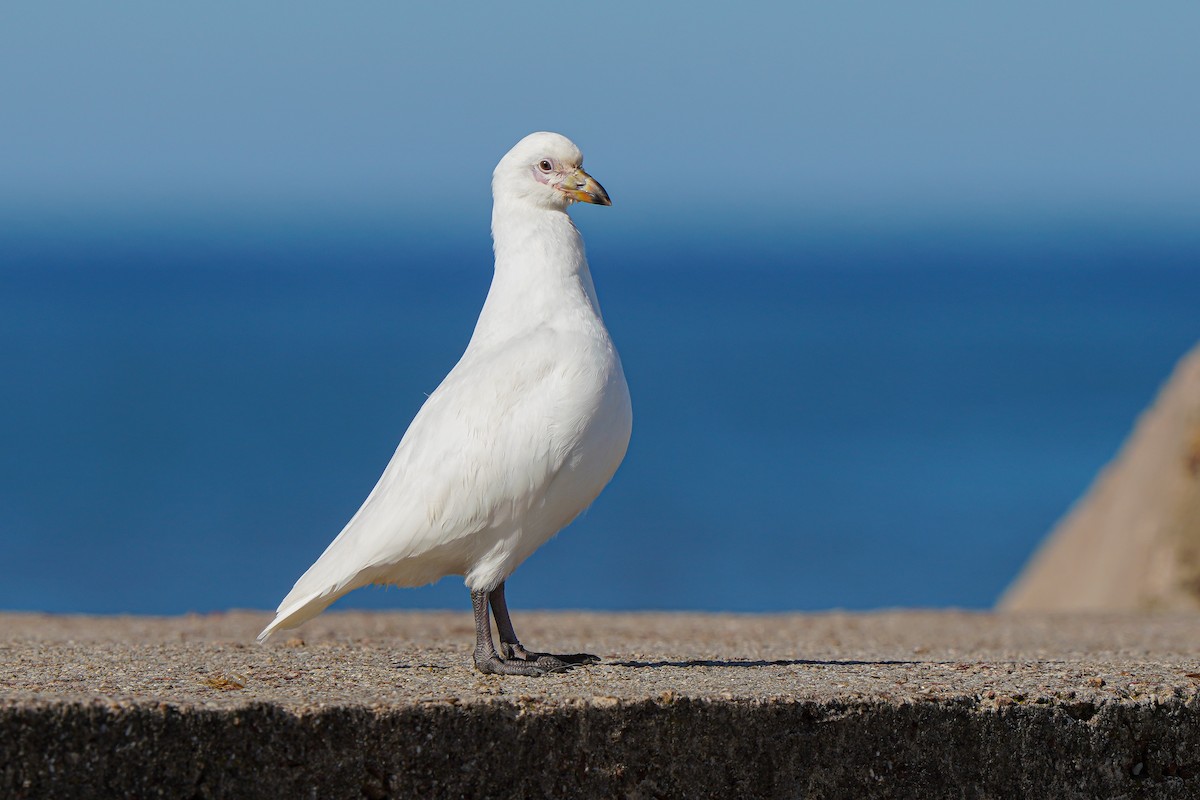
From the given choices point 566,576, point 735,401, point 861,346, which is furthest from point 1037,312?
point 566,576

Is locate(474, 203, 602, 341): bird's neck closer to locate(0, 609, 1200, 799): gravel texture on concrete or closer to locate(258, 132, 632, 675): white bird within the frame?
locate(258, 132, 632, 675): white bird

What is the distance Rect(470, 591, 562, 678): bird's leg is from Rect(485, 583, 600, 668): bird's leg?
99 mm

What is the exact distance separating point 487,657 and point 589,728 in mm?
1169

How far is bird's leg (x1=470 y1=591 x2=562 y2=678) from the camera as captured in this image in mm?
7203

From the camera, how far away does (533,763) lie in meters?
6.20

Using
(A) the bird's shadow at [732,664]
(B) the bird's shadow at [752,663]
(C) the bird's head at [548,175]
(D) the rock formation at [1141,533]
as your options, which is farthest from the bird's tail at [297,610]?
(D) the rock formation at [1141,533]

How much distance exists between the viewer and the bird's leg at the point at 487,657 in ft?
23.6

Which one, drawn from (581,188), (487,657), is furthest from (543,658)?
(581,188)

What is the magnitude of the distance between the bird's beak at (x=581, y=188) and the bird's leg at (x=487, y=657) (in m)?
1.99

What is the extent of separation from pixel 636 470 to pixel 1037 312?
2767 inches

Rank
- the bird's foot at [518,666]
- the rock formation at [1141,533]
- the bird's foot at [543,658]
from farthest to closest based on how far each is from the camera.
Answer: the rock formation at [1141,533] → the bird's foot at [543,658] → the bird's foot at [518,666]

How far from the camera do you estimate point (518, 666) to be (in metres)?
7.23

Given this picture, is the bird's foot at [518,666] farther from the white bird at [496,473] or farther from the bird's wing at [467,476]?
the bird's wing at [467,476]

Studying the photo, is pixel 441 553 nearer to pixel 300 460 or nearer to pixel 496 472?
pixel 496 472
